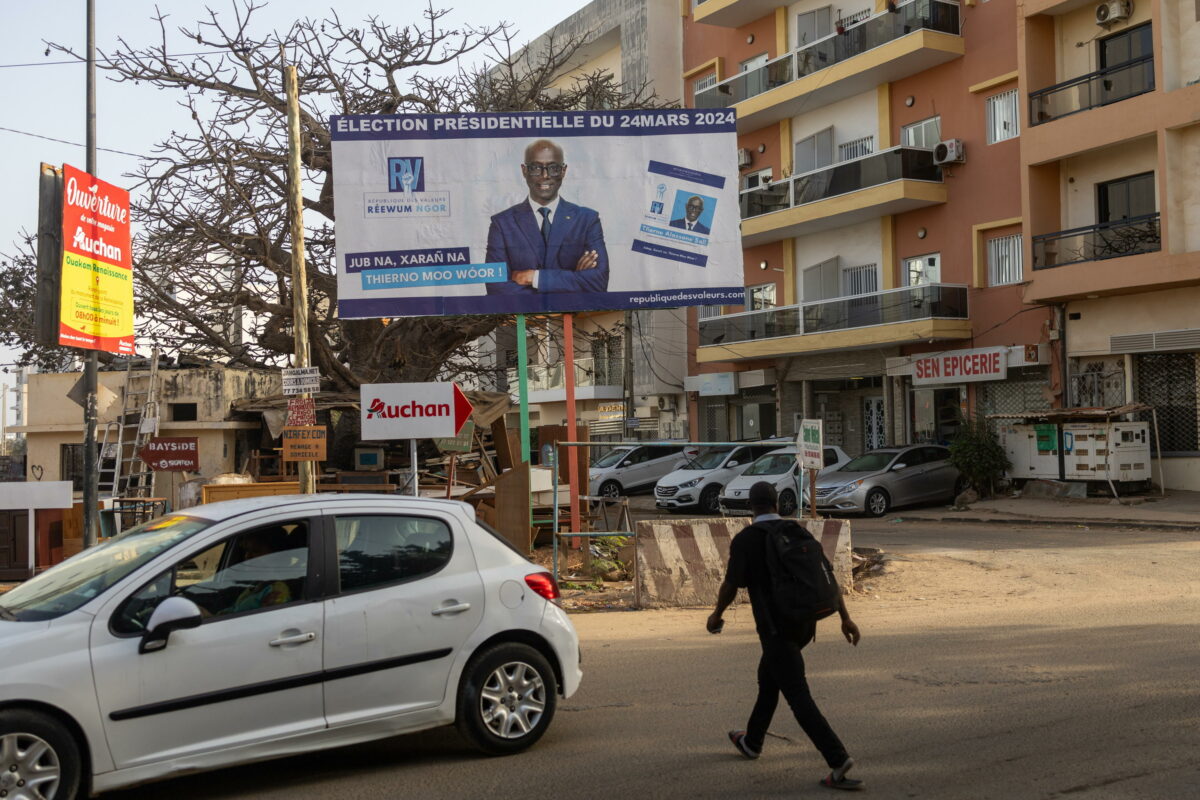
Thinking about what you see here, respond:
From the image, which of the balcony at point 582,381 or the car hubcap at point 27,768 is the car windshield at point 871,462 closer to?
the balcony at point 582,381

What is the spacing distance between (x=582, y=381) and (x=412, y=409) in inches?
1242

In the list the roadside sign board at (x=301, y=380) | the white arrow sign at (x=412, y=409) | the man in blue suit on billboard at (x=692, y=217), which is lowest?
the white arrow sign at (x=412, y=409)

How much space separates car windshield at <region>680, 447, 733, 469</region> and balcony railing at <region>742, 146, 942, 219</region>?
7.96m

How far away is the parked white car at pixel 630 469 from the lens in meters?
30.9

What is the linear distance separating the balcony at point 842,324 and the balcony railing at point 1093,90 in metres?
4.73

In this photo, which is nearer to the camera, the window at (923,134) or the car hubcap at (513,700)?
the car hubcap at (513,700)

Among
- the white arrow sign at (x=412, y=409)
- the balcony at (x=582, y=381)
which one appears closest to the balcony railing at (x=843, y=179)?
the balcony at (x=582, y=381)

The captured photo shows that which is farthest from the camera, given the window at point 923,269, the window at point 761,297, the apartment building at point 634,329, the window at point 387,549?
the apartment building at point 634,329

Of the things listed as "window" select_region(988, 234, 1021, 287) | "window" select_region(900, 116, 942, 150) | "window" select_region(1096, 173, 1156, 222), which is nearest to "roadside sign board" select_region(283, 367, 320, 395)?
"window" select_region(1096, 173, 1156, 222)

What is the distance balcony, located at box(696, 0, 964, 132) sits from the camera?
2892 cm

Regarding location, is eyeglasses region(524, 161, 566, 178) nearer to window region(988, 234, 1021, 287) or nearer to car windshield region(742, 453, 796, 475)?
car windshield region(742, 453, 796, 475)

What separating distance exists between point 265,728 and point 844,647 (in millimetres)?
5431

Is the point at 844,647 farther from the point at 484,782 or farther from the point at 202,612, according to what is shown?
the point at 202,612

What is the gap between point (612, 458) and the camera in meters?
32.2
